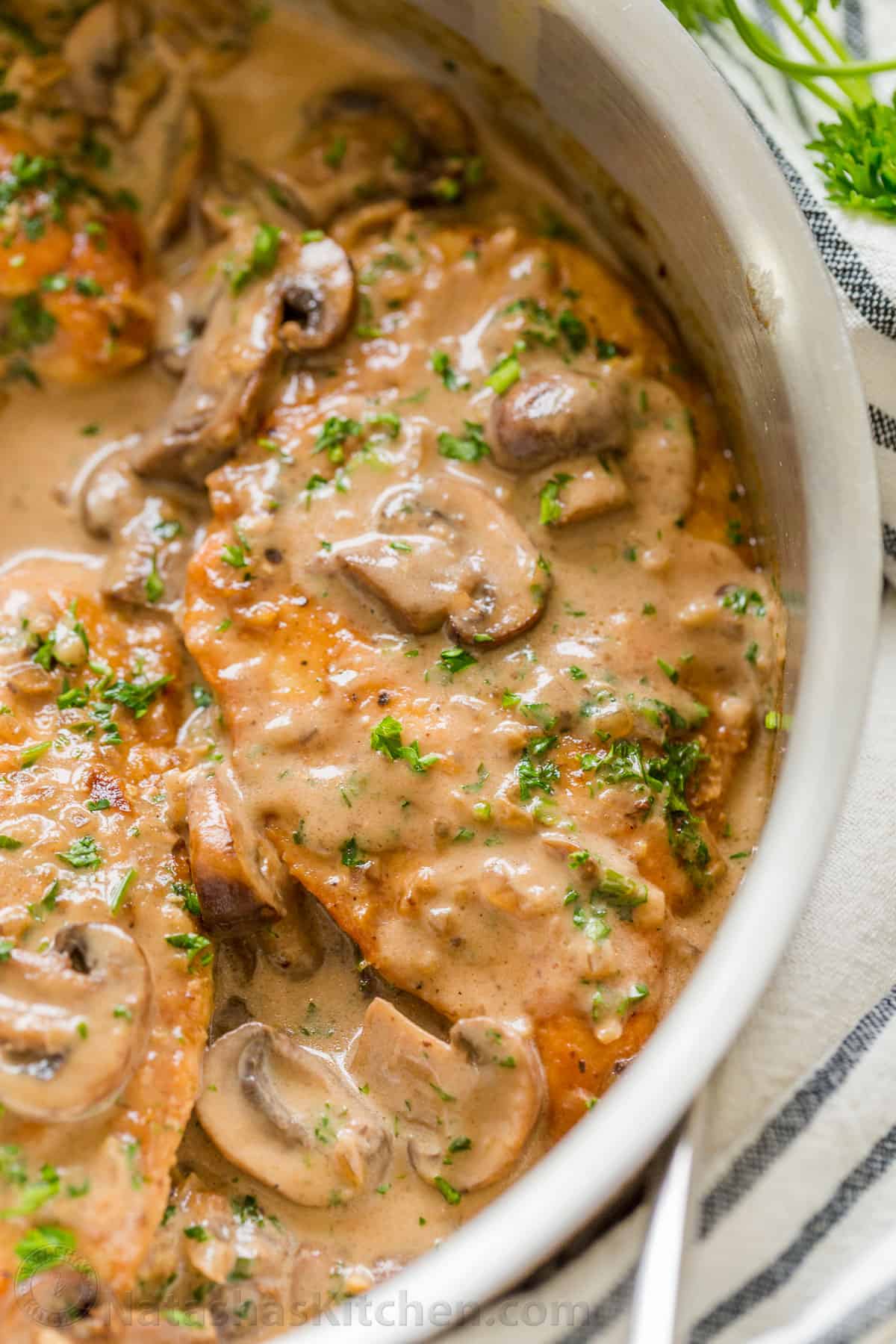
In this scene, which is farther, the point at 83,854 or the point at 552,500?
the point at 552,500

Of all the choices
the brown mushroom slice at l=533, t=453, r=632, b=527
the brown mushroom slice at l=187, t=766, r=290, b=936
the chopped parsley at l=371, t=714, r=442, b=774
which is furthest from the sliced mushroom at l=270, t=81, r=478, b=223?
the brown mushroom slice at l=187, t=766, r=290, b=936

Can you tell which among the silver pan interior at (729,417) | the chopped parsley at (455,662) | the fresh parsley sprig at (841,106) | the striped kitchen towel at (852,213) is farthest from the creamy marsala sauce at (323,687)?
the fresh parsley sprig at (841,106)

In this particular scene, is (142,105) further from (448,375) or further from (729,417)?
(729,417)

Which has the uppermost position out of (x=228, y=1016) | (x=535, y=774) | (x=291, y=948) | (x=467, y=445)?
(x=467, y=445)

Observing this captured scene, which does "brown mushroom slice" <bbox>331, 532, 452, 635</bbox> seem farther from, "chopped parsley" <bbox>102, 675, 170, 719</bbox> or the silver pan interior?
the silver pan interior

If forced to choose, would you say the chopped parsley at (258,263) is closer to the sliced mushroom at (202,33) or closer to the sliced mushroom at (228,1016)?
the sliced mushroom at (202,33)

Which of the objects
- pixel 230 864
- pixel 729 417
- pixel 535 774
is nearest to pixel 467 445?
pixel 729 417

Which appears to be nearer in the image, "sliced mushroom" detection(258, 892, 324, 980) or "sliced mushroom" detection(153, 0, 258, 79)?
"sliced mushroom" detection(258, 892, 324, 980)
